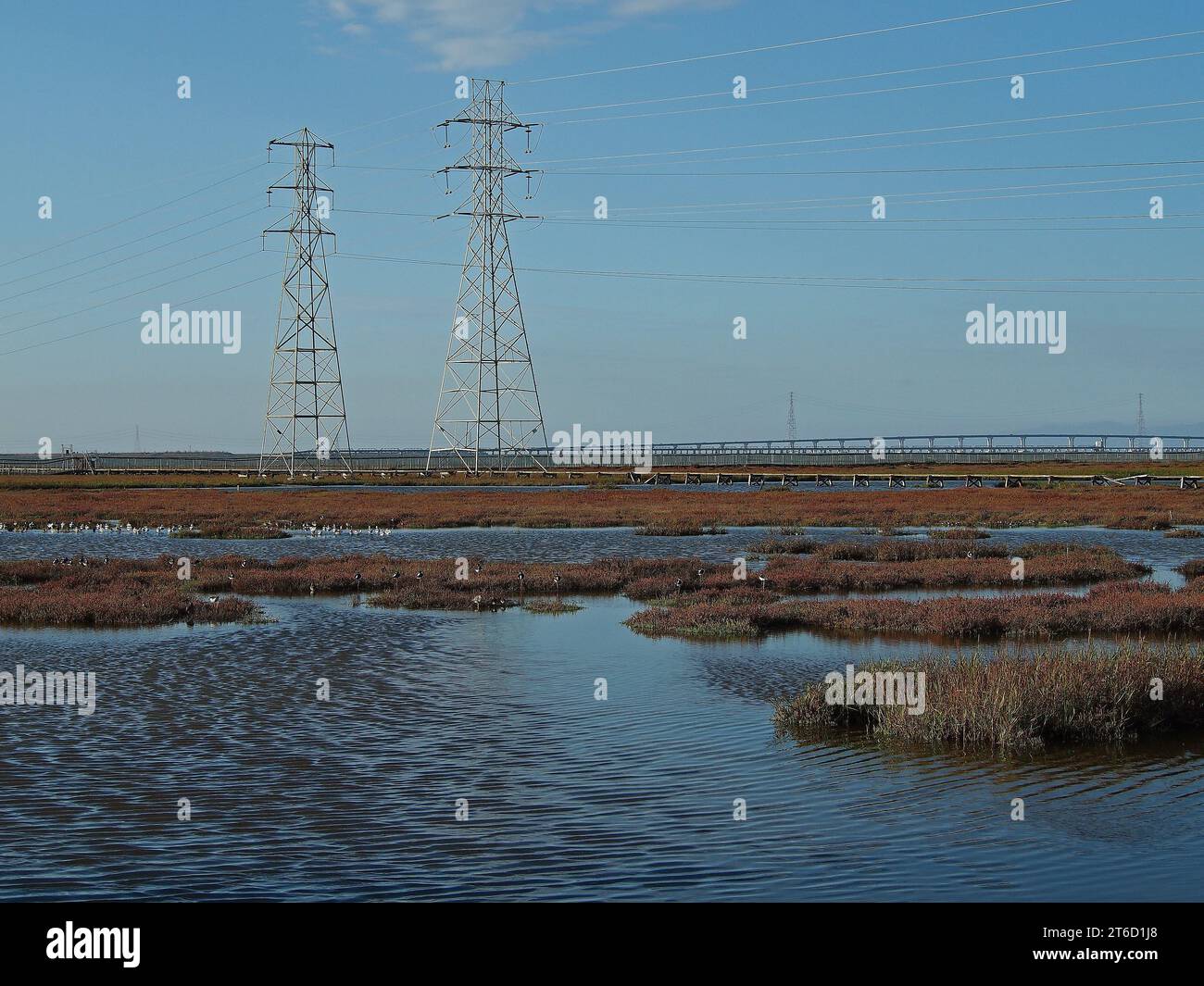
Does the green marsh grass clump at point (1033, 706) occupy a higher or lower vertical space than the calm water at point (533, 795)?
higher

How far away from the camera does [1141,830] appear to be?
12.9 metres

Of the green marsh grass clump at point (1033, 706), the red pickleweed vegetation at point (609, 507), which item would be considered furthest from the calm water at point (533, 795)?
the red pickleweed vegetation at point (609, 507)

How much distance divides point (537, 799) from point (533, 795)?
6.0 inches

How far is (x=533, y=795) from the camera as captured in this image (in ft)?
46.5

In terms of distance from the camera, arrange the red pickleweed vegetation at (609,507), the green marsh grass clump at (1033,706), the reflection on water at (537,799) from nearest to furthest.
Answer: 1. the reflection on water at (537,799)
2. the green marsh grass clump at (1033,706)
3. the red pickleweed vegetation at (609,507)

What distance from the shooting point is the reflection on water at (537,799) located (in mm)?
11383

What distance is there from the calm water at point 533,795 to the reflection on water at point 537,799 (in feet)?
0.14

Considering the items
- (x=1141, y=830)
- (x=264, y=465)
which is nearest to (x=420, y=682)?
(x=1141, y=830)
